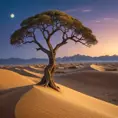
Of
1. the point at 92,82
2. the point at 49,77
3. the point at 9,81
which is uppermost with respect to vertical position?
the point at 49,77

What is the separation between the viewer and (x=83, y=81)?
39.0 metres

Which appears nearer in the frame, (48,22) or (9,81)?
(48,22)

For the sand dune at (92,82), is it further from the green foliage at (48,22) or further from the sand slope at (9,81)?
the green foliage at (48,22)

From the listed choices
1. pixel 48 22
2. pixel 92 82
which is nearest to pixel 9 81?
pixel 48 22

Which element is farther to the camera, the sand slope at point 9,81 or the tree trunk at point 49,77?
the sand slope at point 9,81

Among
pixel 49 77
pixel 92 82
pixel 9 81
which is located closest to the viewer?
pixel 49 77

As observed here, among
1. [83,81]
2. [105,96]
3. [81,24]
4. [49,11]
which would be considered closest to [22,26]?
[49,11]

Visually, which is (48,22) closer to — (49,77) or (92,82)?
(49,77)

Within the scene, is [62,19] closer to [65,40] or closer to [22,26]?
[65,40]

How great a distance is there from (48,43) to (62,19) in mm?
2034

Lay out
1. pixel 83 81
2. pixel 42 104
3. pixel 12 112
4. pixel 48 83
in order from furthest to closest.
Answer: pixel 83 81 < pixel 48 83 < pixel 42 104 < pixel 12 112

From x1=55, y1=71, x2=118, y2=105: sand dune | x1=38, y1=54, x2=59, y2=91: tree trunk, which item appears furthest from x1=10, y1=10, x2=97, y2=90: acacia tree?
x1=55, y1=71, x2=118, y2=105: sand dune

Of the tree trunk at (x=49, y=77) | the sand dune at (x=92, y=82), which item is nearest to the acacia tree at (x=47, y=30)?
the tree trunk at (x=49, y=77)

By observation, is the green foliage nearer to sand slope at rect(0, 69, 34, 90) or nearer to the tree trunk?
the tree trunk
